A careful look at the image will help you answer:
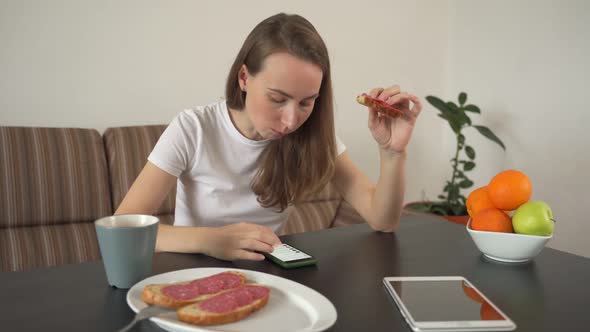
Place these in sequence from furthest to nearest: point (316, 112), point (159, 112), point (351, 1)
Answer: point (351, 1)
point (159, 112)
point (316, 112)

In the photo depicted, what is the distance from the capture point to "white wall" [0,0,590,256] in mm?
2018

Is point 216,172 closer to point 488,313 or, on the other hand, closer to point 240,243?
point 240,243

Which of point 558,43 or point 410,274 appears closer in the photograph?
point 410,274

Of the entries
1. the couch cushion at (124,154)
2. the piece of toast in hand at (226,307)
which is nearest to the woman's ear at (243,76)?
the piece of toast in hand at (226,307)

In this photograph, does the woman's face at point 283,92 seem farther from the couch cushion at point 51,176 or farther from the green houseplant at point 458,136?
the green houseplant at point 458,136

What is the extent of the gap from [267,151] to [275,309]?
782 mm

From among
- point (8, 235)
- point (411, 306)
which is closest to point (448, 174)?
point (8, 235)

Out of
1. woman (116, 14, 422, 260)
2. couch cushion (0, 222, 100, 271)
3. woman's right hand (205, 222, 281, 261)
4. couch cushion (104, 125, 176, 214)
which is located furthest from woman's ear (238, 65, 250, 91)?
couch cushion (0, 222, 100, 271)

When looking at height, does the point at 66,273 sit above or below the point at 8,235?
above

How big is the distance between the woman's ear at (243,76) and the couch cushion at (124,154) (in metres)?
0.91

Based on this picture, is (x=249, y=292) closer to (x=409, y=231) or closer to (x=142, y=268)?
(x=142, y=268)

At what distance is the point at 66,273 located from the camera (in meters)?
0.79

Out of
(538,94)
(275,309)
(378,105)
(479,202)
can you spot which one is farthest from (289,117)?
(538,94)

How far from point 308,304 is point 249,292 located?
81 millimetres
